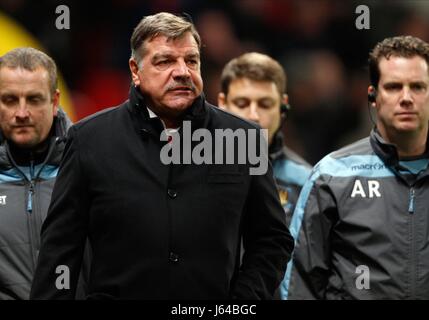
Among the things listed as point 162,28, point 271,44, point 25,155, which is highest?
point 271,44

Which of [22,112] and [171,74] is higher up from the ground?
[171,74]

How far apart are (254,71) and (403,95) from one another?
1421mm

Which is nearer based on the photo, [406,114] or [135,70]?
[135,70]

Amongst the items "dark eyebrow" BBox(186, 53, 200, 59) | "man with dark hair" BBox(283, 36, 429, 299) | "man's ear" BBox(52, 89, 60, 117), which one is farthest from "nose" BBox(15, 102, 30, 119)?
"man with dark hair" BBox(283, 36, 429, 299)

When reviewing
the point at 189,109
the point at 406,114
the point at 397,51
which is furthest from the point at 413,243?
the point at 189,109

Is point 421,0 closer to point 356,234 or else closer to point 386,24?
point 386,24

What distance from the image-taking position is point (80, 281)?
482 cm

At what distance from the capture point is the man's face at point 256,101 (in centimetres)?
636

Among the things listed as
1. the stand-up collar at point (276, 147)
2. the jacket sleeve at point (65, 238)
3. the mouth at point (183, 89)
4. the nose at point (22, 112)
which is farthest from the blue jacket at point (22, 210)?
the stand-up collar at point (276, 147)

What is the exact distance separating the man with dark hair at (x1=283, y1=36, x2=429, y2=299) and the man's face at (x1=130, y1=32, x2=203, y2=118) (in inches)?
42.3

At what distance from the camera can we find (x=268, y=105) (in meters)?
6.45

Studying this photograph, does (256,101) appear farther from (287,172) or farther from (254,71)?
(287,172)

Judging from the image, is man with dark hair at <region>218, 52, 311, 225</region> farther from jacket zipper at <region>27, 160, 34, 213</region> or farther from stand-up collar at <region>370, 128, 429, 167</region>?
jacket zipper at <region>27, 160, 34, 213</region>
